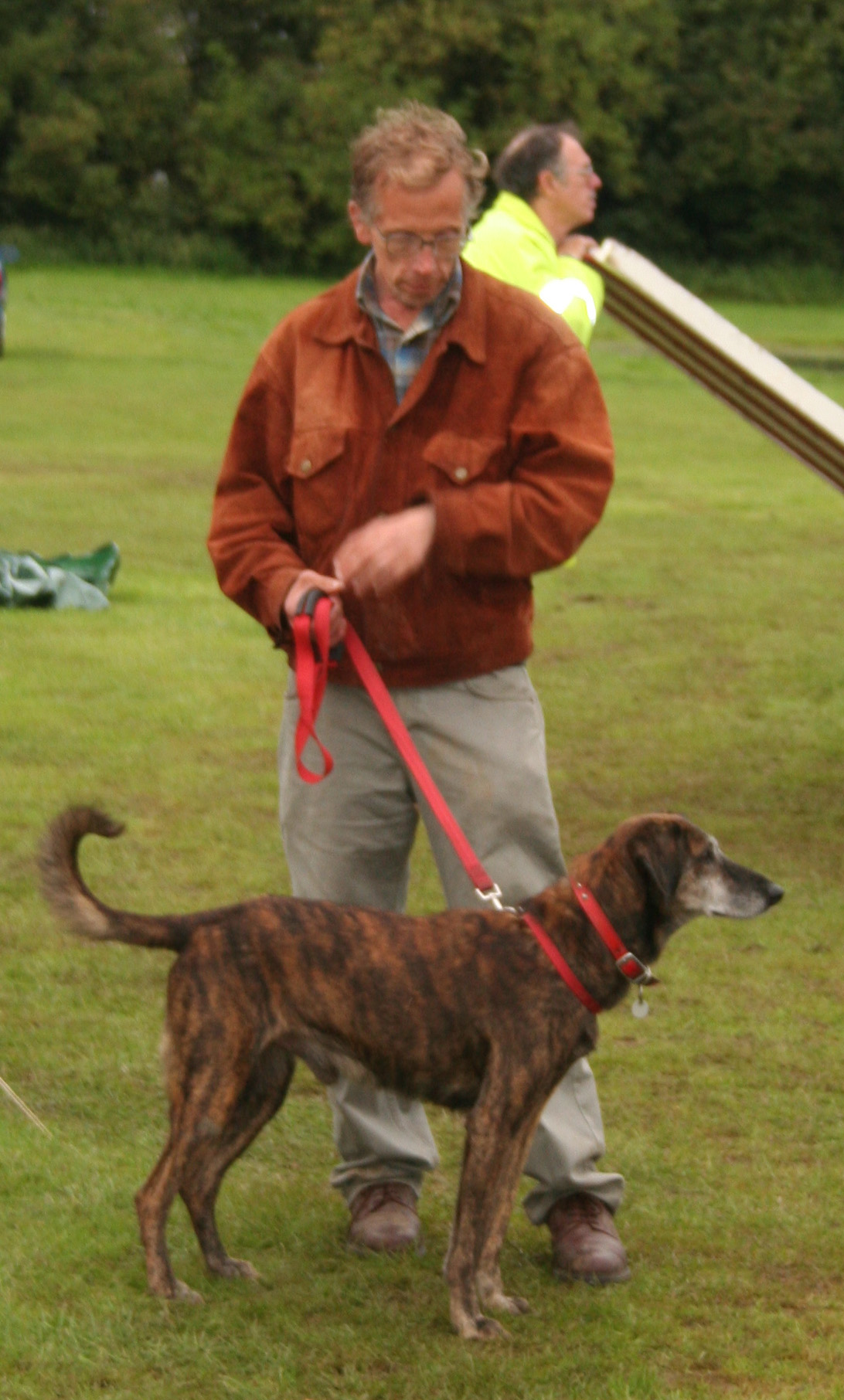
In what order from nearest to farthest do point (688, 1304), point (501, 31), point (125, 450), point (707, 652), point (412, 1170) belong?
point (688, 1304) → point (412, 1170) → point (707, 652) → point (125, 450) → point (501, 31)

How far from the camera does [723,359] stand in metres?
7.08

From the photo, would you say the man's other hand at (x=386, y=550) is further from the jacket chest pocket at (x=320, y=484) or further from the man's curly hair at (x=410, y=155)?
the man's curly hair at (x=410, y=155)

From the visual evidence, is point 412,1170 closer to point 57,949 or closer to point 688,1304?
point 688,1304

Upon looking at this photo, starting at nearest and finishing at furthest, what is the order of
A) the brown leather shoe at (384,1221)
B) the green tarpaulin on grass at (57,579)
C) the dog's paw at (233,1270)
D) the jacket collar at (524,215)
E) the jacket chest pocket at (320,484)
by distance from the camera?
the jacket chest pocket at (320,484), the dog's paw at (233,1270), the brown leather shoe at (384,1221), the jacket collar at (524,215), the green tarpaulin on grass at (57,579)

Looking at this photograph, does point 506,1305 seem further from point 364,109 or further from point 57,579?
point 364,109

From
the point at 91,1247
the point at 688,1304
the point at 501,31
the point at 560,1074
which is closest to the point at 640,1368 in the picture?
the point at 688,1304

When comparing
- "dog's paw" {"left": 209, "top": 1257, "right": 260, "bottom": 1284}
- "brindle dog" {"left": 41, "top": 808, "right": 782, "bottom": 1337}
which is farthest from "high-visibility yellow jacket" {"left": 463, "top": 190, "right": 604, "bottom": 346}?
"dog's paw" {"left": 209, "top": 1257, "right": 260, "bottom": 1284}

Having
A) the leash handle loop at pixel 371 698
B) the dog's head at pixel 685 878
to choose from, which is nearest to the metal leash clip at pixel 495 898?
the leash handle loop at pixel 371 698

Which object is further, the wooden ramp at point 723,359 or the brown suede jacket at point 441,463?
the wooden ramp at point 723,359

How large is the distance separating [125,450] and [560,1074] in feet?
46.1

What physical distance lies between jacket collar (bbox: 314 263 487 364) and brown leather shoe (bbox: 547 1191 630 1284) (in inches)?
71.1

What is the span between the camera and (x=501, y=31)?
4962 centimetres

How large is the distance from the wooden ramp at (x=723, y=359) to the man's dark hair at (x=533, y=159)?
0.42 metres

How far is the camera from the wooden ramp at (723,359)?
6.81m
